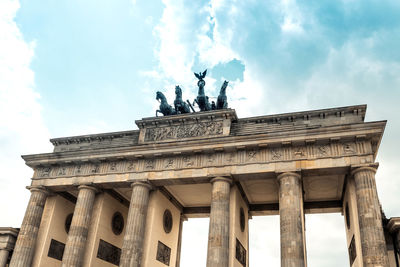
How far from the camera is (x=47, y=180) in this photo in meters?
27.5

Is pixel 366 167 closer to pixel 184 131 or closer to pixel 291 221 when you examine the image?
pixel 291 221

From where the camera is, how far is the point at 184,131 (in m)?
26.0

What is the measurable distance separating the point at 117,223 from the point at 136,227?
544 cm

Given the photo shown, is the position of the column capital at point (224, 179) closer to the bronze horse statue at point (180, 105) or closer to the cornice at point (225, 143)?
the cornice at point (225, 143)

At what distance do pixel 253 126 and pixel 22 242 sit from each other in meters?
17.5

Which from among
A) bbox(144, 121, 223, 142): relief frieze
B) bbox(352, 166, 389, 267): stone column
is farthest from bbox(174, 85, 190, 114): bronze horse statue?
bbox(352, 166, 389, 267): stone column

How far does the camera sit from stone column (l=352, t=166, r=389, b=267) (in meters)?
18.8

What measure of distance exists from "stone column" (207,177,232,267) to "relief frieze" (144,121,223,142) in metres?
3.55

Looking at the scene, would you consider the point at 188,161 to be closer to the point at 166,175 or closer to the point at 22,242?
the point at 166,175

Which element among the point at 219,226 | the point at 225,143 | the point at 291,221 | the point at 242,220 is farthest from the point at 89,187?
the point at 291,221

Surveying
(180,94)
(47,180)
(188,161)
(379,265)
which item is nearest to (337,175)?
(379,265)

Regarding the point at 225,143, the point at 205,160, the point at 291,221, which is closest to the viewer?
the point at 291,221

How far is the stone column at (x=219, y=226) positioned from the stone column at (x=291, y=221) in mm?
3260

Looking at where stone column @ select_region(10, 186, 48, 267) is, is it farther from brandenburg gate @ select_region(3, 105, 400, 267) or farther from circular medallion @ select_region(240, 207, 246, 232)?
circular medallion @ select_region(240, 207, 246, 232)
